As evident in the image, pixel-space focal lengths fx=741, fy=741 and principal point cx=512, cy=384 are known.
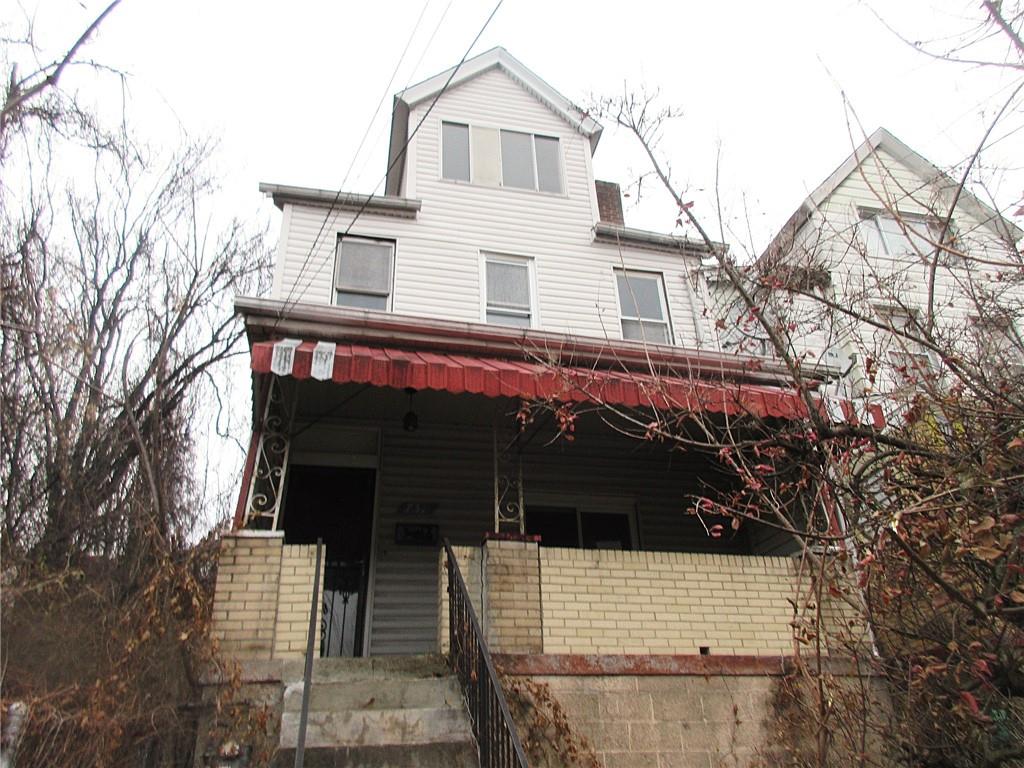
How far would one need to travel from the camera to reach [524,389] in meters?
6.69

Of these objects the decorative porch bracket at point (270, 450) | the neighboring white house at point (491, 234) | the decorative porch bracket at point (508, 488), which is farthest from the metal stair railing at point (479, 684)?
the neighboring white house at point (491, 234)

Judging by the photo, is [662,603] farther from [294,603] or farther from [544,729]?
[294,603]

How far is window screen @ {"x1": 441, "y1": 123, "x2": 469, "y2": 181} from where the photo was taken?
11.6 metres

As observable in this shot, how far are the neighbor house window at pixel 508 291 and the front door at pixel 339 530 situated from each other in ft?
9.73

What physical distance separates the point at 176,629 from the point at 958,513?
18.4 feet

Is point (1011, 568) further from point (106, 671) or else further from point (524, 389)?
point (106, 671)

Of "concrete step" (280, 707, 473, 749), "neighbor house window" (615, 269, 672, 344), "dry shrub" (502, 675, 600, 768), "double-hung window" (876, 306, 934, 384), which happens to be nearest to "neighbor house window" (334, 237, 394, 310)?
"neighbor house window" (615, 269, 672, 344)

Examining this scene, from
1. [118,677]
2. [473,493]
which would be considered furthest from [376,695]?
[473,493]

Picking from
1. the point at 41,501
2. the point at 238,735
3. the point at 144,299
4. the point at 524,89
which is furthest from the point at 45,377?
the point at 524,89

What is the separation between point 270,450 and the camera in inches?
264

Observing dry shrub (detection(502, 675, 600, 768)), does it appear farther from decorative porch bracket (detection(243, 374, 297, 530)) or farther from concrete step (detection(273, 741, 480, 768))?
decorative porch bracket (detection(243, 374, 297, 530))

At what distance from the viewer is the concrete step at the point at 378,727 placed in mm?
4840

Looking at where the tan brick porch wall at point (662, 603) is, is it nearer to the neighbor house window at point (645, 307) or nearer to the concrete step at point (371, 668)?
the concrete step at point (371, 668)

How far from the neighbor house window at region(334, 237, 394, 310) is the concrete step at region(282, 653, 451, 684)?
16.1 feet
